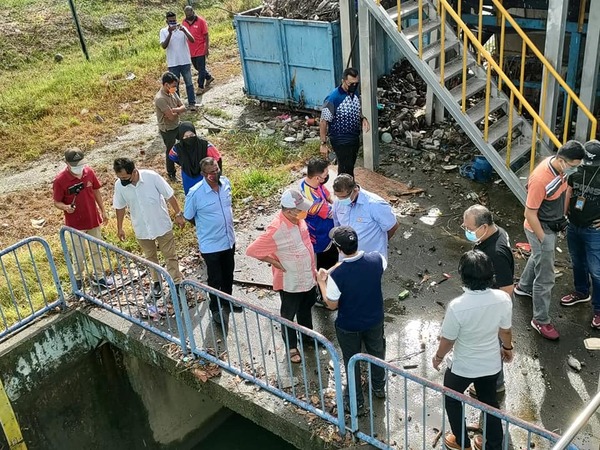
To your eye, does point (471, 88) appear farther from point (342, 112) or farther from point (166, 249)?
point (166, 249)

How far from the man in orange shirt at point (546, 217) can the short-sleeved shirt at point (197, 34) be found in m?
8.51

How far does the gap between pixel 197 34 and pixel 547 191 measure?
8865 mm

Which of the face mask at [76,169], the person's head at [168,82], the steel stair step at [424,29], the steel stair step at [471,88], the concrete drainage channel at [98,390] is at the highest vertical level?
the steel stair step at [424,29]

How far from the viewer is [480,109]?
7.64 m

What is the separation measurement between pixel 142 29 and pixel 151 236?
43.3 ft

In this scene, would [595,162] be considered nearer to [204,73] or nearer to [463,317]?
[463,317]

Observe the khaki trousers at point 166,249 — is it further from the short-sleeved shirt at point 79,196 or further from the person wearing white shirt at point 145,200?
the short-sleeved shirt at point 79,196

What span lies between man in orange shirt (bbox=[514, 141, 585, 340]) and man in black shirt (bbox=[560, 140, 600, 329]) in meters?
0.12

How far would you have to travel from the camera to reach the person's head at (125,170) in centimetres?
591

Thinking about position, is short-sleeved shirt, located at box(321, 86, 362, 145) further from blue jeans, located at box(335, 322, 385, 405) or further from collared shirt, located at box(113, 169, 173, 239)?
blue jeans, located at box(335, 322, 385, 405)

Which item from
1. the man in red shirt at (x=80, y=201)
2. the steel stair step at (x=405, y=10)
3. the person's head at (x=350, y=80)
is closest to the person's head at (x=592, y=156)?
the person's head at (x=350, y=80)

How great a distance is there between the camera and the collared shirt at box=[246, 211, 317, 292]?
5172 millimetres

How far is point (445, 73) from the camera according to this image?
7.83 m

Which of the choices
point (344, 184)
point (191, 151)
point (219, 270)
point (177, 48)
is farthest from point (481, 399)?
point (177, 48)
